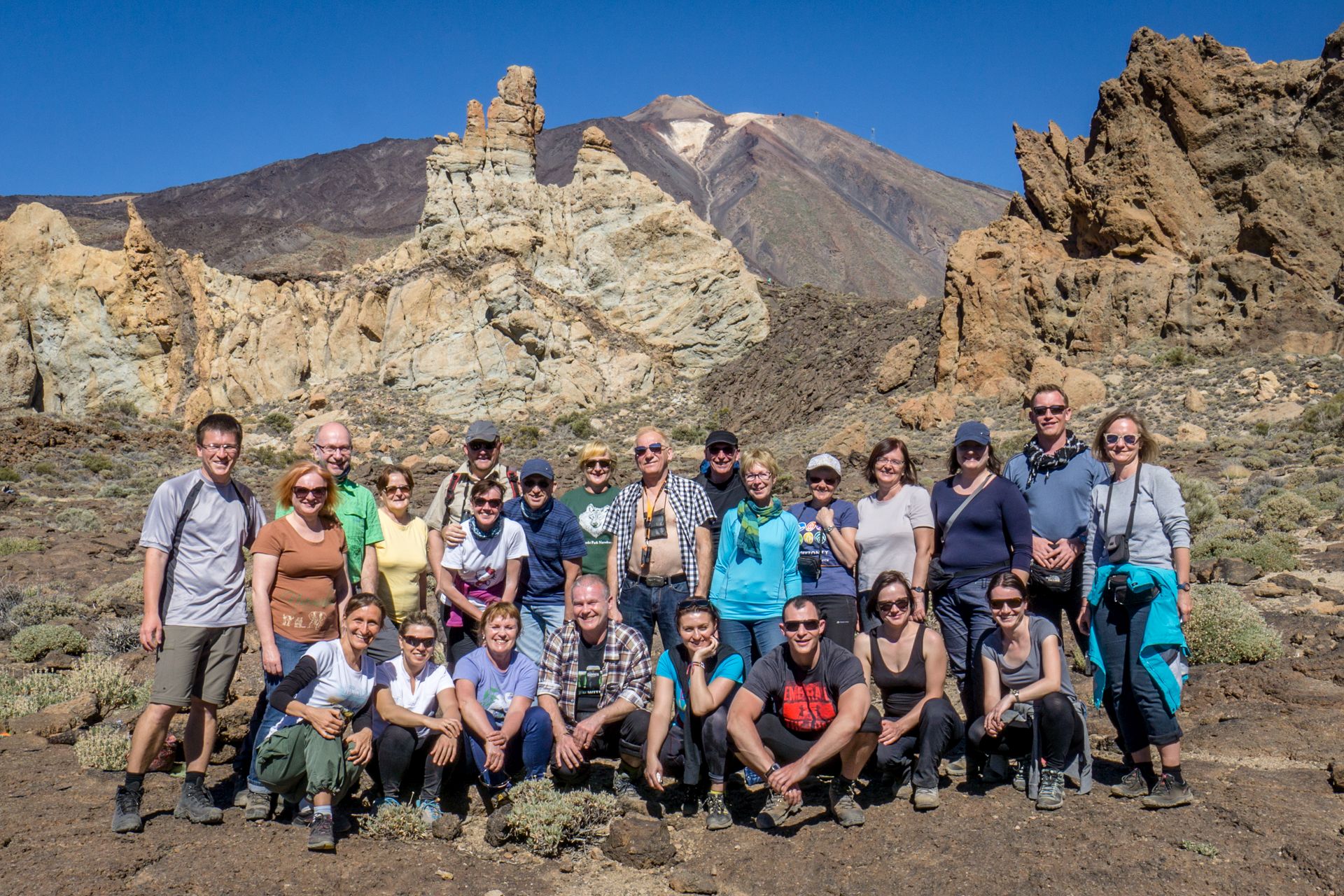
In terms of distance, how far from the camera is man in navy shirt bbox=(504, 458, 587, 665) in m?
5.36

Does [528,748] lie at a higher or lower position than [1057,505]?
lower

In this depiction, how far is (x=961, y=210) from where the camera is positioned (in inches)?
5290

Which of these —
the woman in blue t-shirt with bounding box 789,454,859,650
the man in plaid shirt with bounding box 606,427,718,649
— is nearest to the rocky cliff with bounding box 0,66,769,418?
the man in plaid shirt with bounding box 606,427,718,649

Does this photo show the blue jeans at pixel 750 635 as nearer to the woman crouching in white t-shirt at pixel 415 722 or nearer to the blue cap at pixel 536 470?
the blue cap at pixel 536 470

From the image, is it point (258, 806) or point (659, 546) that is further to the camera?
point (659, 546)

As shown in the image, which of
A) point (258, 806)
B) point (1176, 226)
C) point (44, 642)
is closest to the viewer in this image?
point (258, 806)

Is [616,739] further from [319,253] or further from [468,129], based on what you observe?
[319,253]

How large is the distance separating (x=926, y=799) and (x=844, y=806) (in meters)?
0.41

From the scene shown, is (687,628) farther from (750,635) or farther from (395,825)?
(395,825)

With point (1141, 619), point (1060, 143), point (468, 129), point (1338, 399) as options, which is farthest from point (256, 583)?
point (468, 129)

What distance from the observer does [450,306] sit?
1241 inches

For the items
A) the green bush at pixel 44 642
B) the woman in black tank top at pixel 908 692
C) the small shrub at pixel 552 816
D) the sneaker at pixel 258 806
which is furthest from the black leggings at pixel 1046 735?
the green bush at pixel 44 642

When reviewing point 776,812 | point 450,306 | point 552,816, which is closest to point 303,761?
point 552,816

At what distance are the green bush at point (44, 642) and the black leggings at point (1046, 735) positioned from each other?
789cm
